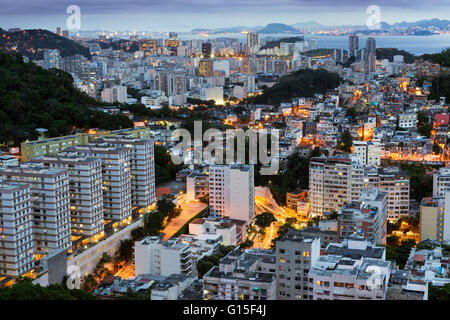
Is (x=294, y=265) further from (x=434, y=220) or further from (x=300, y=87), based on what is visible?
(x=300, y=87)

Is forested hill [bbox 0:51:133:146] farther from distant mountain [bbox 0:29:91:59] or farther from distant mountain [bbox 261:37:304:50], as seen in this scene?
distant mountain [bbox 261:37:304:50]

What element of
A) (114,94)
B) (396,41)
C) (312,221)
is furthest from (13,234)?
(396,41)

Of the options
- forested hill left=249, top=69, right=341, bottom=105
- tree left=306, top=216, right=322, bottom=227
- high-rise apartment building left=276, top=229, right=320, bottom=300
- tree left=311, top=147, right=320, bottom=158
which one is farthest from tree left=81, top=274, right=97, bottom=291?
forested hill left=249, top=69, right=341, bottom=105

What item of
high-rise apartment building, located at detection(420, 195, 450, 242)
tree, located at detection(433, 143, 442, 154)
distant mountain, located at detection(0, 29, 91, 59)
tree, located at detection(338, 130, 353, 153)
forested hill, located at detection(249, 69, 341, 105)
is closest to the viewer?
high-rise apartment building, located at detection(420, 195, 450, 242)

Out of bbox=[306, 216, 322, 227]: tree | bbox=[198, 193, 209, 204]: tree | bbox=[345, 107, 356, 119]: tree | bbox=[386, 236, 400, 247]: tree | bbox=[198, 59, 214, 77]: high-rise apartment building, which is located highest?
bbox=[198, 59, 214, 77]: high-rise apartment building

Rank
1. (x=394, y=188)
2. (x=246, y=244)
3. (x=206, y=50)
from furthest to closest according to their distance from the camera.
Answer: (x=206, y=50) < (x=394, y=188) < (x=246, y=244)

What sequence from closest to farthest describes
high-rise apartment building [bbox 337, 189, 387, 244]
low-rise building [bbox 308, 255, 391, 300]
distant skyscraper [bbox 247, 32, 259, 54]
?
low-rise building [bbox 308, 255, 391, 300] → high-rise apartment building [bbox 337, 189, 387, 244] → distant skyscraper [bbox 247, 32, 259, 54]
